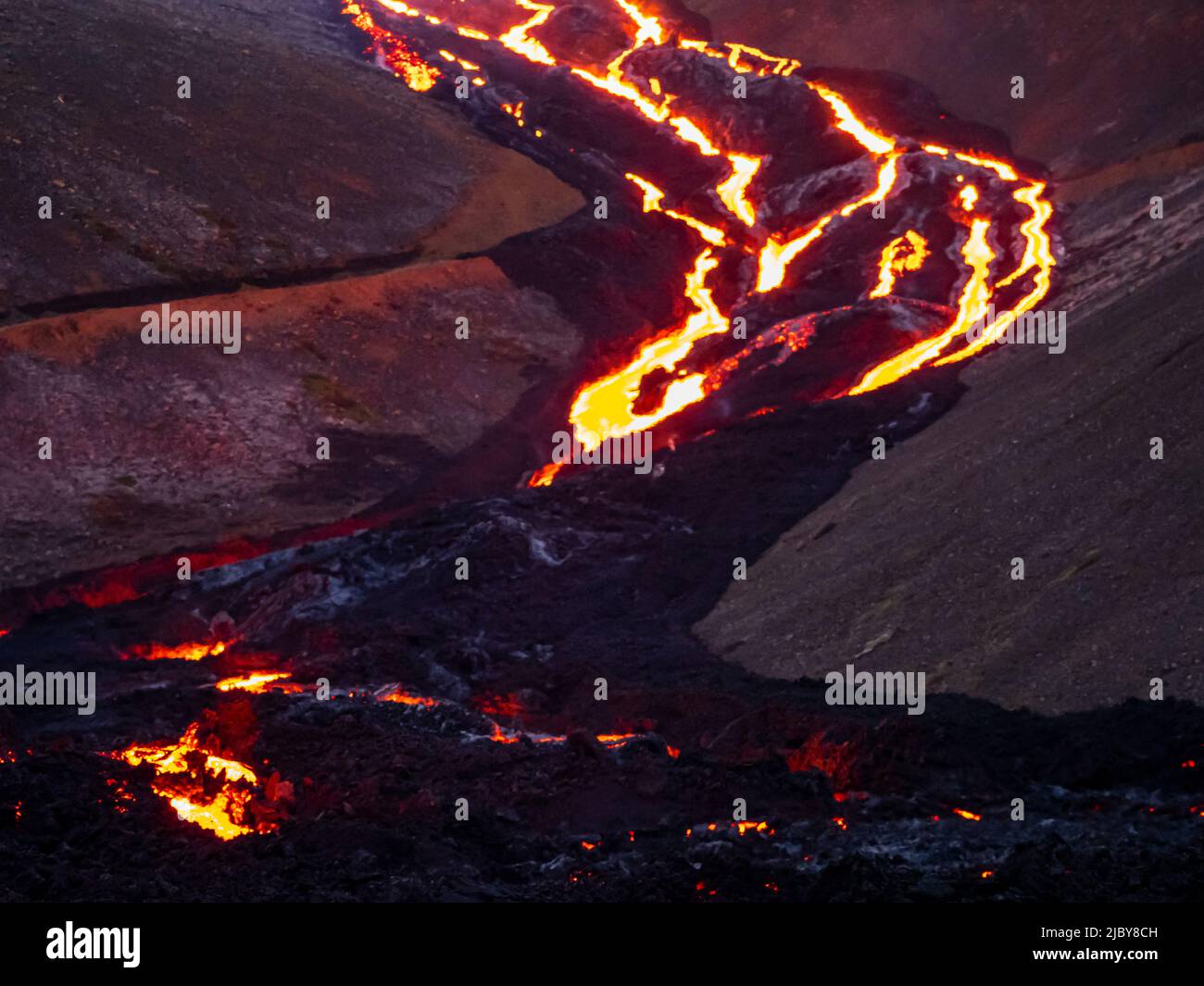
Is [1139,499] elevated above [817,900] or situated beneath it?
elevated above

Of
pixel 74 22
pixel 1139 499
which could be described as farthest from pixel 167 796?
pixel 74 22

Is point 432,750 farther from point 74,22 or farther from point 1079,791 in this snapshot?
point 74,22
